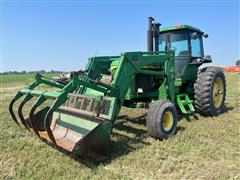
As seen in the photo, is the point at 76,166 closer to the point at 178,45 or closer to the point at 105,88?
the point at 105,88

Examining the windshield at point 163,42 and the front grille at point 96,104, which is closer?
the front grille at point 96,104

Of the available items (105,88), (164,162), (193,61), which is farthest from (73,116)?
(193,61)

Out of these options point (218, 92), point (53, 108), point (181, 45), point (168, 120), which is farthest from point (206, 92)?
point (53, 108)

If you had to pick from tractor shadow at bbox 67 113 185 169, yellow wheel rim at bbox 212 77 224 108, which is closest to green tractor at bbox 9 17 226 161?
yellow wheel rim at bbox 212 77 224 108

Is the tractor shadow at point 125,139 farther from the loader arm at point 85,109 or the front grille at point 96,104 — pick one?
the front grille at point 96,104

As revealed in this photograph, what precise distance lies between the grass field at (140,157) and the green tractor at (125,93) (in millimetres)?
271

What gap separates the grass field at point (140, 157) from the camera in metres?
4.25

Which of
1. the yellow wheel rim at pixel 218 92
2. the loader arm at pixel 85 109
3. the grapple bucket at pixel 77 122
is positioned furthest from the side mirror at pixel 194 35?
the grapple bucket at pixel 77 122

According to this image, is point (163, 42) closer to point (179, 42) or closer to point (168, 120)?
point (179, 42)

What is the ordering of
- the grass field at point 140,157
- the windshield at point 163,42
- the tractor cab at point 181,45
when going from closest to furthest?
the grass field at point 140,157, the tractor cab at point 181,45, the windshield at point 163,42

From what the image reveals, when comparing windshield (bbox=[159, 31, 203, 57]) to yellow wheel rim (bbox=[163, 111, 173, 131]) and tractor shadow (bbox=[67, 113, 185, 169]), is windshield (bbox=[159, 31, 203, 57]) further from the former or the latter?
yellow wheel rim (bbox=[163, 111, 173, 131])

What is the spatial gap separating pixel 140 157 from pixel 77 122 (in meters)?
1.37

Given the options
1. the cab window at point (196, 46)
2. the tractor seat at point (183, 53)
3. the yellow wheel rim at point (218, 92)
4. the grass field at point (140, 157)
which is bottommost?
the grass field at point (140, 157)

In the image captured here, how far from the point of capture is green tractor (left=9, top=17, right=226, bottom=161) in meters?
4.67
